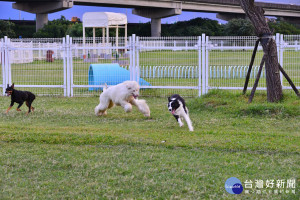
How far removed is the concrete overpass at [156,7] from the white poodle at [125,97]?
43.1 m

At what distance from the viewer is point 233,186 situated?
17.9 feet

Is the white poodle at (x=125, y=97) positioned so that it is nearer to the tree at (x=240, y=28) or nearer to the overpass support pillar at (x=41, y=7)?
the overpass support pillar at (x=41, y=7)

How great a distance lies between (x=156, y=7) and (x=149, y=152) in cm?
5621

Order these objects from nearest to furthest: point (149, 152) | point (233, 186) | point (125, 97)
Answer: point (233, 186), point (149, 152), point (125, 97)

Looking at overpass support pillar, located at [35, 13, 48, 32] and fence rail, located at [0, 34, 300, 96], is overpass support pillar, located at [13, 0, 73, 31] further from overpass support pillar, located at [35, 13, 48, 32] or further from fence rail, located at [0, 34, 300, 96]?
fence rail, located at [0, 34, 300, 96]

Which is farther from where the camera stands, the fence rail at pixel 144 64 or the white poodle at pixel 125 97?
the fence rail at pixel 144 64

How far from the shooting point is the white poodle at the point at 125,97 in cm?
1075

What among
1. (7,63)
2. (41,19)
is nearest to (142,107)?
(7,63)

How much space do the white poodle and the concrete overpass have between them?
43.1 meters

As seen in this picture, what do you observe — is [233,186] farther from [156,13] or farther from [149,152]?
[156,13]

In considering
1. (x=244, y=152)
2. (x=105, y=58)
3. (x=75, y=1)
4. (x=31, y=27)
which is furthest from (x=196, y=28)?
(x=244, y=152)

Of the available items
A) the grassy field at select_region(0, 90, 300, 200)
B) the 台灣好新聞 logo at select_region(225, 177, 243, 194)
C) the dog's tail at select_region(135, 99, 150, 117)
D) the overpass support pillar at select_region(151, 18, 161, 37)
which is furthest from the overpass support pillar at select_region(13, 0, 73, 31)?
the 台灣好新聞 logo at select_region(225, 177, 243, 194)

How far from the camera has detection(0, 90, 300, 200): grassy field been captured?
5488 mm

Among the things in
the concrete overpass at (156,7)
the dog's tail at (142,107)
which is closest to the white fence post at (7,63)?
the dog's tail at (142,107)
